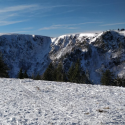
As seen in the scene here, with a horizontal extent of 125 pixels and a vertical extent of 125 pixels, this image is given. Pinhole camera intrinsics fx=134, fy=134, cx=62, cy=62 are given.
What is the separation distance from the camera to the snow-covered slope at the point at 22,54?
16638cm

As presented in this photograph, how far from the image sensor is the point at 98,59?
145 m

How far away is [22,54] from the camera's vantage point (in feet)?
602

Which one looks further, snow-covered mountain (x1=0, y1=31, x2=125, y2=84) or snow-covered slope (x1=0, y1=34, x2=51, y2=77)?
snow-covered slope (x1=0, y1=34, x2=51, y2=77)

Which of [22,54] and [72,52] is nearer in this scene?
[72,52]

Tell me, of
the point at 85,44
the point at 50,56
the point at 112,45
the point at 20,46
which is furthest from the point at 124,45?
the point at 20,46

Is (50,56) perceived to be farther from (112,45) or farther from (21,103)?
(21,103)

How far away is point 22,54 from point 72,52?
2881 inches

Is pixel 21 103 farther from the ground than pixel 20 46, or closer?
closer

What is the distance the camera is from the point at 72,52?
15188 centimetres

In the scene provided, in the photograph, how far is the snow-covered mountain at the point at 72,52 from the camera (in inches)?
5364

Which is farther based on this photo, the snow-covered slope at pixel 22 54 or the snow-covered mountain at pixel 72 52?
the snow-covered slope at pixel 22 54

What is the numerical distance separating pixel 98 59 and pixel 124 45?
31.6 meters

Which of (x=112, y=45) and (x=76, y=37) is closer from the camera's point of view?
(x=112, y=45)

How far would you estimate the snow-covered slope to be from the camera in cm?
16638
